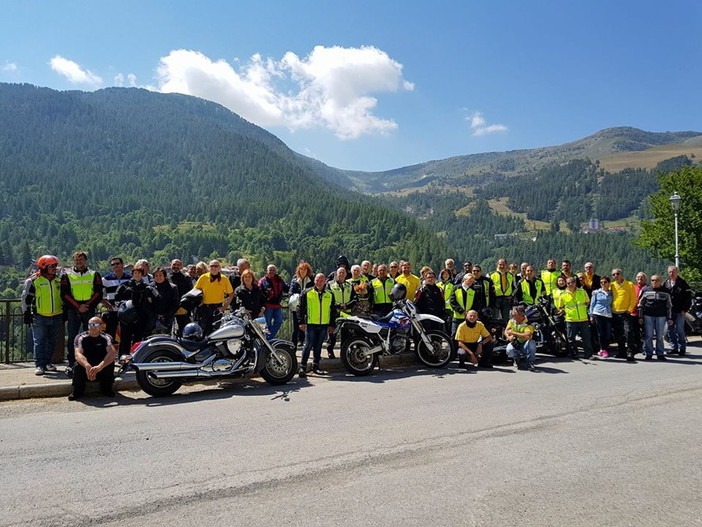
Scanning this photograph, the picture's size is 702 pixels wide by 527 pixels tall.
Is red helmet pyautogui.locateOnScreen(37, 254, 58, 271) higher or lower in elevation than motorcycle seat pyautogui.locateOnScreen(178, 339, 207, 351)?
higher

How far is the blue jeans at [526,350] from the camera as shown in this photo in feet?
32.7

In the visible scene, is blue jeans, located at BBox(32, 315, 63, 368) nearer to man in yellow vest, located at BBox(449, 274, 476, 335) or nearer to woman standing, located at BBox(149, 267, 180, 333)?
woman standing, located at BBox(149, 267, 180, 333)

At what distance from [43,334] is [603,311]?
35.2 ft

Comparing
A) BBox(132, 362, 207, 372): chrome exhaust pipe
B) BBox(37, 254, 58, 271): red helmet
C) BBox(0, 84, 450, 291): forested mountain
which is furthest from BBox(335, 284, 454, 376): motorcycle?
BBox(0, 84, 450, 291): forested mountain

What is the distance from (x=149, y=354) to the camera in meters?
7.53

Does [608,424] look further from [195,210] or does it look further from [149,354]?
[195,210]

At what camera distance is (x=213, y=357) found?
7949 millimetres

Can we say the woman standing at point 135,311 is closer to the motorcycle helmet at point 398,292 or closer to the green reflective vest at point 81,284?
the green reflective vest at point 81,284

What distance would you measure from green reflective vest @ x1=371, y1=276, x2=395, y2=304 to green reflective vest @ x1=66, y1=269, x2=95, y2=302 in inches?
206

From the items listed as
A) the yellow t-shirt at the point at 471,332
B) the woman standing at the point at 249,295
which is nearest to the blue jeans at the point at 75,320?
the woman standing at the point at 249,295

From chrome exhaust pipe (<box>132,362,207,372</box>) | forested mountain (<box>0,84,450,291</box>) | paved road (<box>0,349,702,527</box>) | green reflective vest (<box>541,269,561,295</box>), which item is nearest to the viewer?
paved road (<box>0,349,702,527</box>)

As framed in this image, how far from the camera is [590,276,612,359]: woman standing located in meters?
11.2

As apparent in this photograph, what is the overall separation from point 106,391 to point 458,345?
6.19 m

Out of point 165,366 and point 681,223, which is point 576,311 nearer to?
point 165,366
